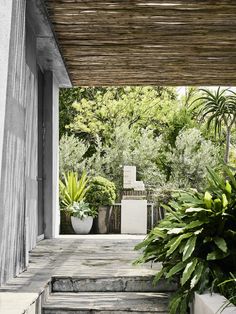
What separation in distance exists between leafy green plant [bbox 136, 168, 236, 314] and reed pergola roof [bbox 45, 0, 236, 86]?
198cm

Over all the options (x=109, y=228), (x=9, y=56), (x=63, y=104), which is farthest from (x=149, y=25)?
(x=63, y=104)

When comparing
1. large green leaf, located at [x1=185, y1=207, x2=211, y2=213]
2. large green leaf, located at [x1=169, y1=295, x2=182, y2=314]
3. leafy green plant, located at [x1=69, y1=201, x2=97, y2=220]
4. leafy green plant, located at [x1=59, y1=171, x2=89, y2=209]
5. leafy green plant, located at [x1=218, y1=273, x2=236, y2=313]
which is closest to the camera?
leafy green plant, located at [x1=218, y1=273, x2=236, y2=313]

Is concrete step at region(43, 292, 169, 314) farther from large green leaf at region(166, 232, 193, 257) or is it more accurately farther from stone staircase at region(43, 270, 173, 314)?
large green leaf at region(166, 232, 193, 257)

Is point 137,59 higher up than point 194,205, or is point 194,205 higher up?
point 137,59

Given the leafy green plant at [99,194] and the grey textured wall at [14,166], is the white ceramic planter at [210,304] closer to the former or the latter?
the grey textured wall at [14,166]

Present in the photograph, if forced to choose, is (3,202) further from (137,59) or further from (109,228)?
(109,228)

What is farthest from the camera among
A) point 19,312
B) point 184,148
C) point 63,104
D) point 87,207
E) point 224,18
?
point 63,104

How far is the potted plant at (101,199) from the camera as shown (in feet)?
38.0

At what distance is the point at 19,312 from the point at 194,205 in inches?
69.1

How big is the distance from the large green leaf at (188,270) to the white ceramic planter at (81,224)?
7.26 meters

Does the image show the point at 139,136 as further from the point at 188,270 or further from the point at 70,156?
the point at 188,270

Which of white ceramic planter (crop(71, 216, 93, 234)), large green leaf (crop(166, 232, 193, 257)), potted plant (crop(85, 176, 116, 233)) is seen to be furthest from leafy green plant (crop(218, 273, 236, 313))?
potted plant (crop(85, 176, 116, 233))

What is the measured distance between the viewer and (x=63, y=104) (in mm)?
19641

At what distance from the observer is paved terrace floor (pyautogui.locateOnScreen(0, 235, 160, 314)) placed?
382cm
